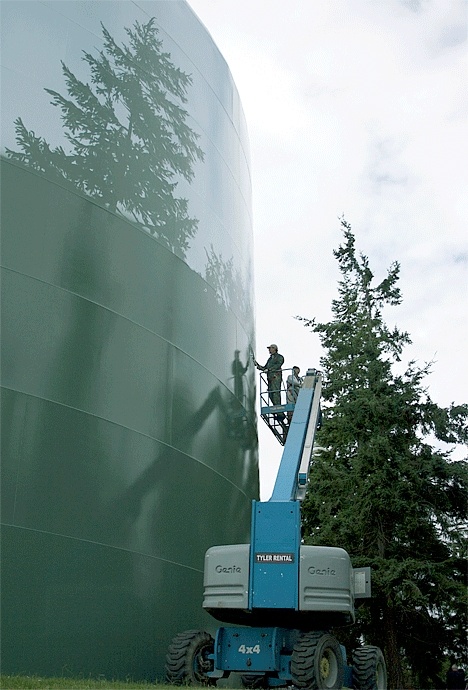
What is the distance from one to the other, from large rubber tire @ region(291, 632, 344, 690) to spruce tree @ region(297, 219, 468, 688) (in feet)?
31.2

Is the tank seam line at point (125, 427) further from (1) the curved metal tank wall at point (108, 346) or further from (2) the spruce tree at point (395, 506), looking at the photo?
(2) the spruce tree at point (395, 506)

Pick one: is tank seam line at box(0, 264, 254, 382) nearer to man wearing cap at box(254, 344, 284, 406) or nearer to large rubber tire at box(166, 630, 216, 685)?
man wearing cap at box(254, 344, 284, 406)

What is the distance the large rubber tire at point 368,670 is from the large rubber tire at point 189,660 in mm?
2067

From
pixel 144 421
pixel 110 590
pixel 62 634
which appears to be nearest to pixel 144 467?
pixel 144 421

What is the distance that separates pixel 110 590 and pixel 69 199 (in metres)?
5.09

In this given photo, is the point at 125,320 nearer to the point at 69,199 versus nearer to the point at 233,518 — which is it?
the point at 69,199

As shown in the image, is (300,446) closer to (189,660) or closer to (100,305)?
(189,660)

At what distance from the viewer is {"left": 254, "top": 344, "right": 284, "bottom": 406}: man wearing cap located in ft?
51.0

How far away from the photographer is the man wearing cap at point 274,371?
1554cm

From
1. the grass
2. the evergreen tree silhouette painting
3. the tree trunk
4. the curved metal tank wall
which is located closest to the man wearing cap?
the curved metal tank wall

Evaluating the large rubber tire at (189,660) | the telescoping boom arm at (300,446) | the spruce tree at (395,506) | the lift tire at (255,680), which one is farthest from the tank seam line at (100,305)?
the spruce tree at (395,506)

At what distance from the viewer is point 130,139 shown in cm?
1175

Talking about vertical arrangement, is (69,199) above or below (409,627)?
above

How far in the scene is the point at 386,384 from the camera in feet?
70.1
